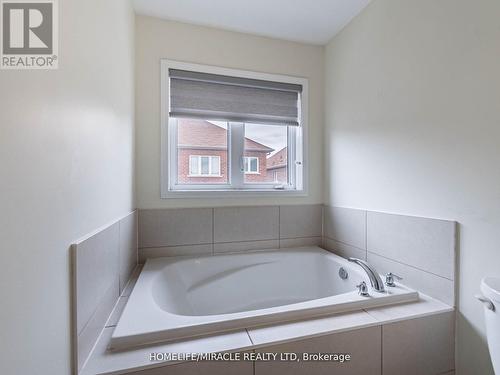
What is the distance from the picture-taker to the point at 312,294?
1.84 metres

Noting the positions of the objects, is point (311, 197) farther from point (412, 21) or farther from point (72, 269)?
point (72, 269)

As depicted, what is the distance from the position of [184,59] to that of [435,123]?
169 centimetres

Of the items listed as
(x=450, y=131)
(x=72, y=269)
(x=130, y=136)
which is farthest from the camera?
(x=130, y=136)

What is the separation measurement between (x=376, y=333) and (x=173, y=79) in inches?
78.3

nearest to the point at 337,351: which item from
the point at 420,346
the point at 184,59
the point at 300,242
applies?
the point at 420,346

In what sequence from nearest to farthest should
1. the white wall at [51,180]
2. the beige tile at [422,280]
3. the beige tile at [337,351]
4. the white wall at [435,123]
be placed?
the white wall at [51,180] → the beige tile at [337,351] → the white wall at [435,123] → the beige tile at [422,280]

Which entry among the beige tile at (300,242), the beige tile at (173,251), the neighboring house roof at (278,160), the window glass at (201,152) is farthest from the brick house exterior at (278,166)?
the beige tile at (173,251)

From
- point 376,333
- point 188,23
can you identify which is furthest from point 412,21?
point 376,333

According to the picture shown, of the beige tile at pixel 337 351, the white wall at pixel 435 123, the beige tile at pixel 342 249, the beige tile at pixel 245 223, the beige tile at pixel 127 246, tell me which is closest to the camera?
the beige tile at pixel 337 351

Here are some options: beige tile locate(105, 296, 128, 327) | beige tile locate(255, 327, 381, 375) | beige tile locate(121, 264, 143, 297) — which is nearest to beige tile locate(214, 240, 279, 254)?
beige tile locate(121, 264, 143, 297)

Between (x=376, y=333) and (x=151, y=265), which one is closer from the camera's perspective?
(x=376, y=333)

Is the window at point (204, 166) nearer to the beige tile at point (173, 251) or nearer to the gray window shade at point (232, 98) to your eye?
the gray window shade at point (232, 98)

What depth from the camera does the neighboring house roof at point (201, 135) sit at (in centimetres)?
191

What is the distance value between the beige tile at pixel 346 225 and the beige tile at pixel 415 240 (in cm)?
7
